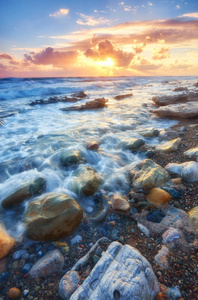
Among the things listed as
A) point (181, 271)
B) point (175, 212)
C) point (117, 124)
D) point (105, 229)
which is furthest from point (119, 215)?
point (117, 124)

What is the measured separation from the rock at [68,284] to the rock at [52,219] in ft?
2.05

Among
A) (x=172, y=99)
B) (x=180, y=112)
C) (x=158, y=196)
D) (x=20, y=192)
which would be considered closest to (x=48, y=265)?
(x=20, y=192)

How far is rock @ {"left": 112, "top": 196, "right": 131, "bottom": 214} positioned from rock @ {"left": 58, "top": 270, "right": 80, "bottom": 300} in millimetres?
1244

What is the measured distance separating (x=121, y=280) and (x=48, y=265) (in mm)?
1100

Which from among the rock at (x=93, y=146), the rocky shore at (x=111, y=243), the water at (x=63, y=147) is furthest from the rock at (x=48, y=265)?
the rock at (x=93, y=146)

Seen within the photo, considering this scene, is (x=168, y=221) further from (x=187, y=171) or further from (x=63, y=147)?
(x=63, y=147)

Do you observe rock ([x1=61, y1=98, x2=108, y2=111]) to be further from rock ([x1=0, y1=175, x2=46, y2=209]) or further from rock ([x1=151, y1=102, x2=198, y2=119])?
rock ([x1=0, y1=175, x2=46, y2=209])

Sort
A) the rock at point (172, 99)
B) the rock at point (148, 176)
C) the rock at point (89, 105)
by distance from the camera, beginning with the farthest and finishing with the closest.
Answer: the rock at point (89, 105), the rock at point (172, 99), the rock at point (148, 176)

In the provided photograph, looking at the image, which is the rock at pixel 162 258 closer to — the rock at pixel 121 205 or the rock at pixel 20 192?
the rock at pixel 121 205

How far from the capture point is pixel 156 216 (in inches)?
110

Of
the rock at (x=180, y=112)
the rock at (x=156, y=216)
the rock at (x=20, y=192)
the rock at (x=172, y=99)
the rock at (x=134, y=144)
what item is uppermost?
the rock at (x=172, y=99)

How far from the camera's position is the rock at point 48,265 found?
2139 millimetres

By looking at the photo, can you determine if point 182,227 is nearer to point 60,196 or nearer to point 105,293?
point 105,293

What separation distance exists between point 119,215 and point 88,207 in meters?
0.65
